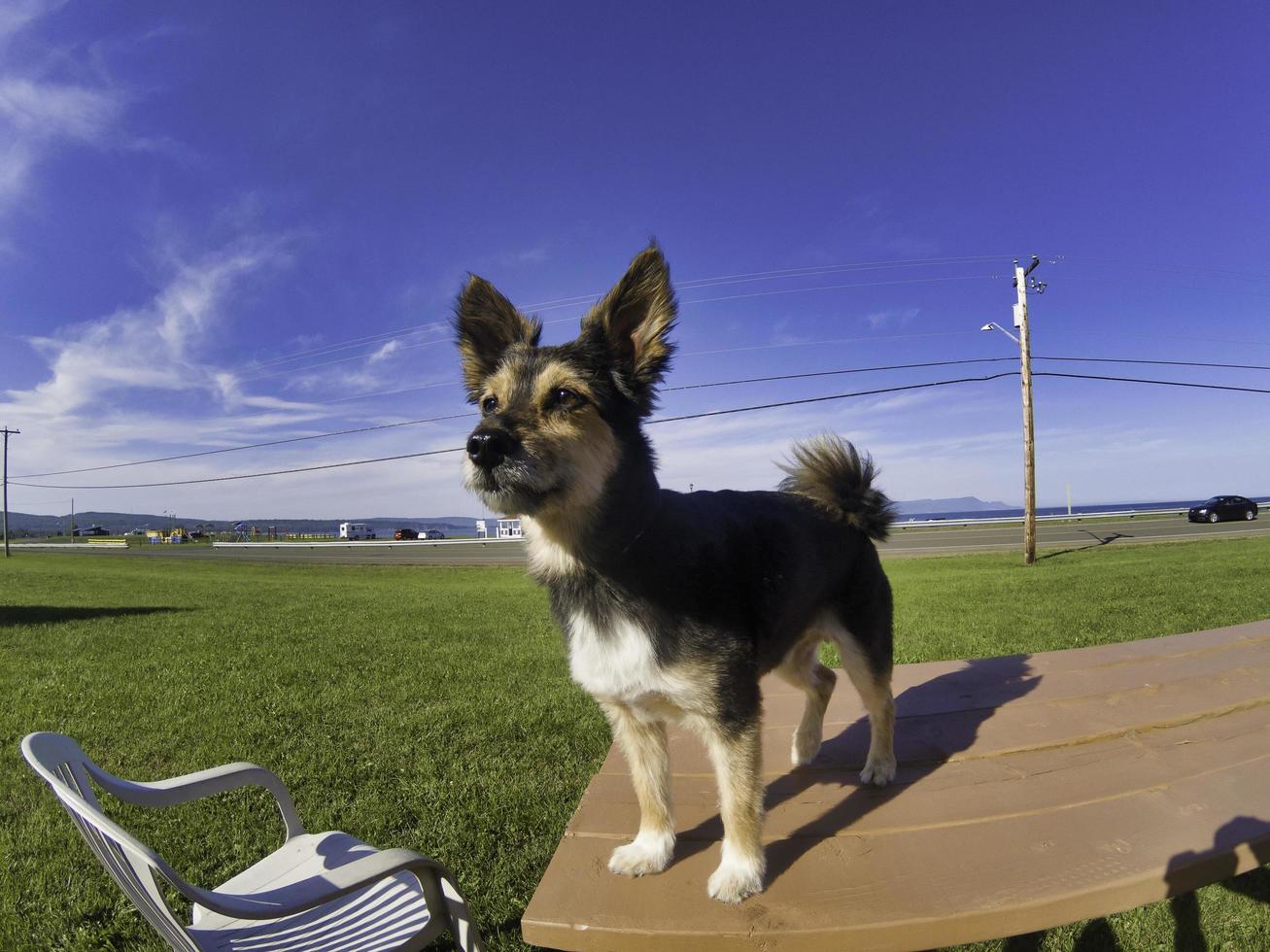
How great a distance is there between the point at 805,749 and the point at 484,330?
2.69 m

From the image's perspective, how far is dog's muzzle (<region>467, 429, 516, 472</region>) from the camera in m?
2.23

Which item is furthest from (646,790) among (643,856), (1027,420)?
(1027,420)

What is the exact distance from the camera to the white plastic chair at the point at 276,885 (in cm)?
167

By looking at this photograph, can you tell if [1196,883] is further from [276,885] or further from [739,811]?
[276,885]

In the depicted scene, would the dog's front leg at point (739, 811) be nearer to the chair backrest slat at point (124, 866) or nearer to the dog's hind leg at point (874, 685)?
the dog's hind leg at point (874, 685)

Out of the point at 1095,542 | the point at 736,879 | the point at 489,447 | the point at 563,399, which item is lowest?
the point at 1095,542

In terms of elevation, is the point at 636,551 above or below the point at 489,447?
below

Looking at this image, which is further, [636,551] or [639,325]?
[639,325]

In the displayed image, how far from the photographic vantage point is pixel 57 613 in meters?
13.8

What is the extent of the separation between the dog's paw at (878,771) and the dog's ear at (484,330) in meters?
2.57

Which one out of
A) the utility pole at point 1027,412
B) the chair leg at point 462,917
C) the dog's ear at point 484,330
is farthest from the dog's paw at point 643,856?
the utility pole at point 1027,412

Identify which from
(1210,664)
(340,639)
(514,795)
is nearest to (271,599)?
(340,639)

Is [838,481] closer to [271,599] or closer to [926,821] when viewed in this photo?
[926,821]

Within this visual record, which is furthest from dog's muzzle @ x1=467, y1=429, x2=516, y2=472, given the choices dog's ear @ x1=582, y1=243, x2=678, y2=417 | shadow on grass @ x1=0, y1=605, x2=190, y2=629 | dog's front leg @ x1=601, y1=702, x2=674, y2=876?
shadow on grass @ x1=0, y1=605, x2=190, y2=629
